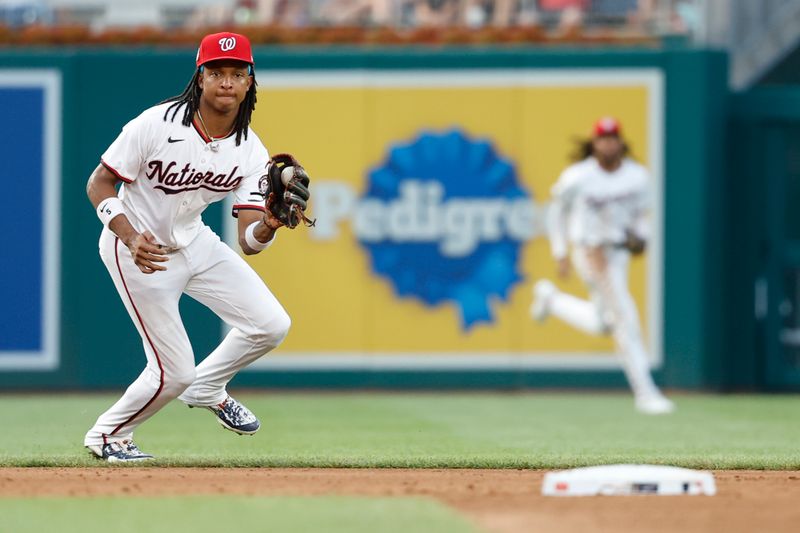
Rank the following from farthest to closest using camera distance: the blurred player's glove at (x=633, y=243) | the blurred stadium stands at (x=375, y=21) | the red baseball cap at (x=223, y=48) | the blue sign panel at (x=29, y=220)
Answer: the blurred stadium stands at (x=375, y=21)
the blue sign panel at (x=29, y=220)
the blurred player's glove at (x=633, y=243)
the red baseball cap at (x=223, y=48)

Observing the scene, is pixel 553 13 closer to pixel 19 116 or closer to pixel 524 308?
pixel 524 308

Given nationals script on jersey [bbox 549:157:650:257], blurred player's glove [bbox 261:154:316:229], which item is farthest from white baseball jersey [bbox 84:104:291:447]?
nationals script on jersey [bbox 549:157:650:257]

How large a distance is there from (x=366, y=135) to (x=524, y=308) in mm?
2115

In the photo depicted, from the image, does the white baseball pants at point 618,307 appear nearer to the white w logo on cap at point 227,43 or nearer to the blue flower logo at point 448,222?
the blue flower logo at point 448,222

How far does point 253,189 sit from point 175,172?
0.43m

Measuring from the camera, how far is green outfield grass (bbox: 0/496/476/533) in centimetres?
554

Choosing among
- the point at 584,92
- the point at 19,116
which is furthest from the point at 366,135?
the point at 19,116

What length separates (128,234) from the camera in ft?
23.8

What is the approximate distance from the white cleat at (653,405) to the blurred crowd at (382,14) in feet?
13.4

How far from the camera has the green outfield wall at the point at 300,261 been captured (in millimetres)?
13844

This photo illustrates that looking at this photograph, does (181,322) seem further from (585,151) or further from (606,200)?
(585,151)

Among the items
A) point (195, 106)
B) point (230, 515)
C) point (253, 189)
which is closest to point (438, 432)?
point (253, 189)

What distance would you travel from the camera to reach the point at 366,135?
14.0 meters

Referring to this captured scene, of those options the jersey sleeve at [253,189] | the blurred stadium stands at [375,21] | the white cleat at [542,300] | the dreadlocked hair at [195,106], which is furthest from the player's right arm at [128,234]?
the blurred stadium stands at [375,21]
